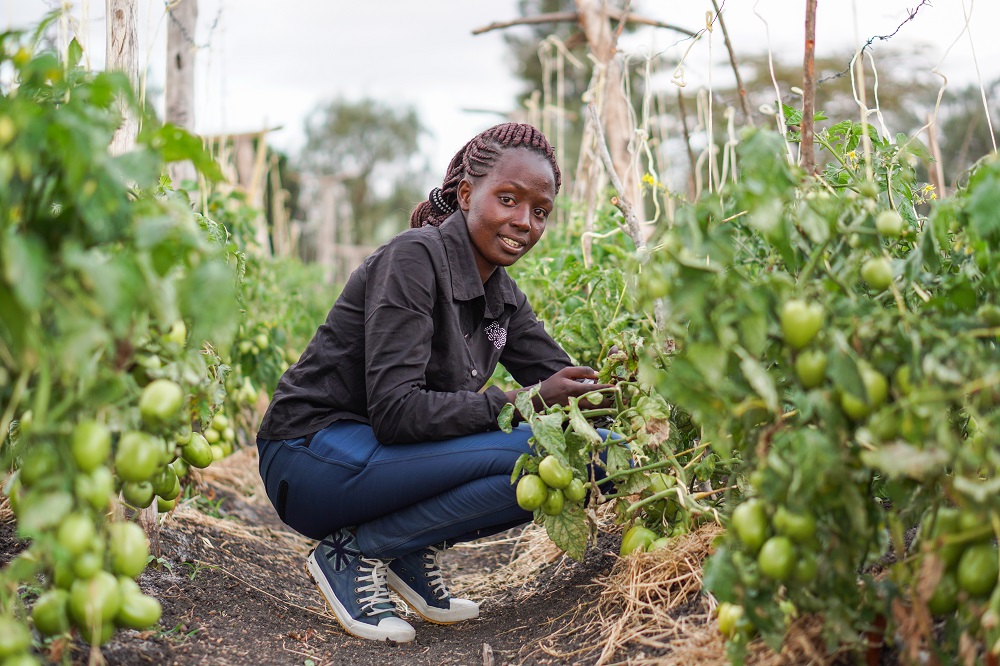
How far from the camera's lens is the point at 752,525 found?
3.59 ft

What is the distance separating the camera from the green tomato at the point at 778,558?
105cm

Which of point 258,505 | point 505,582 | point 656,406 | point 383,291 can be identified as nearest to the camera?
point 656,406

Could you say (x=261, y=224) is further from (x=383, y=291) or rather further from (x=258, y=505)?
(x=383, y=291)

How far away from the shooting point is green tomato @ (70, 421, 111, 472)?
98cm

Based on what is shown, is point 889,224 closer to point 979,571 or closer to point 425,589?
point 979,571

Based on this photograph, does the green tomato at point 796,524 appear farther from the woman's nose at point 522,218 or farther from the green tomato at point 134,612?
the woman's nose at point 522,218

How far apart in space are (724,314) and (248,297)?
2.77m

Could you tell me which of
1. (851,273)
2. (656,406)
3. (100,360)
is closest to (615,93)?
(656,406)

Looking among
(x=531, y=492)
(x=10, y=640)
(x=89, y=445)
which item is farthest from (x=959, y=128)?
(x=10, y=640)

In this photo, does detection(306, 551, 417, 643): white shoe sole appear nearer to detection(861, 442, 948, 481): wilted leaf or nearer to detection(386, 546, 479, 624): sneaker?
detection(386, 546, 479, 624): sneaker

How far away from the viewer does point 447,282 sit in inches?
76.9

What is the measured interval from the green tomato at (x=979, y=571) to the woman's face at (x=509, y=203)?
1.24 metres

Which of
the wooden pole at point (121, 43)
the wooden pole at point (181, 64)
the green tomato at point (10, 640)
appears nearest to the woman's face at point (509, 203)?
the wooden pole at point (121, 43)

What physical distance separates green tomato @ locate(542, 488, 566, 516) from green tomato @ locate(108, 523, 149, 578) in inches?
31.0
